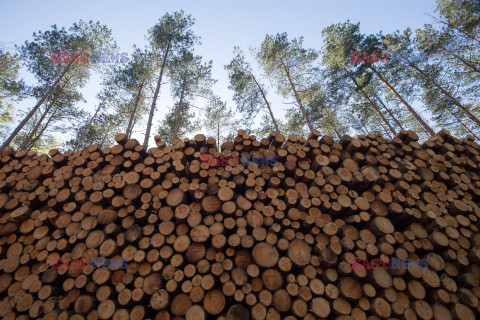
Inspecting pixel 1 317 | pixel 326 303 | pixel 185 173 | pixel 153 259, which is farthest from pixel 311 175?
pixel 1 317

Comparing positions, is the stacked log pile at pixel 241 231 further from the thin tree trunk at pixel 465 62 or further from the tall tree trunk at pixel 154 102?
the thin tree trunk at pixel 465 62

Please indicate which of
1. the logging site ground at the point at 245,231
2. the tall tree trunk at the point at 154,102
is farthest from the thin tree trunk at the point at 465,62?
the tall tree trunk at the point at 154,102

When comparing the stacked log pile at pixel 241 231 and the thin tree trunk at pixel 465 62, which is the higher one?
the thin tree trunk at pixel 465 62

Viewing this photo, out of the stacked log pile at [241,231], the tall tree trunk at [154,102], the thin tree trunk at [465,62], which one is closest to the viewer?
the stacked log pile at [241,231]

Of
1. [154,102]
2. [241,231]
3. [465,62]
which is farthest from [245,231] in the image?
Answer: [465,62]

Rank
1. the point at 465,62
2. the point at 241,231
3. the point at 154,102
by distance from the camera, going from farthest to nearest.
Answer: the point at 465,62, the point at 154,102, the point at 241,231

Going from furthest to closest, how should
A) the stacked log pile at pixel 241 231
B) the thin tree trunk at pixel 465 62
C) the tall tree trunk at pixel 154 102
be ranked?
1. the thin tree trunk at pixel 465 62
2. the tall tree trunk at pixel 154 102
3. the stacked log pile at pixel 241 231

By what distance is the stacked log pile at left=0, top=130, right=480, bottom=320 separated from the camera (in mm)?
2258

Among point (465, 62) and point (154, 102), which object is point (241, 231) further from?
point (465, 62)

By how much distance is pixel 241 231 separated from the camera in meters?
2.62

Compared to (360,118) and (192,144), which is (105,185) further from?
(360,118)

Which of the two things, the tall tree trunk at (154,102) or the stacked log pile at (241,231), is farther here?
the tall tree trunk at (154,102)

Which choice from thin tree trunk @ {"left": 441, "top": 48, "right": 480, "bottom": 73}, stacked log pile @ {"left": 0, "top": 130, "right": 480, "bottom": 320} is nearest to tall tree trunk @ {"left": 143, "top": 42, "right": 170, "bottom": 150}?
stacked log pile @ {"left": 0, "top": 130, "right": 480, "bottom": 320}

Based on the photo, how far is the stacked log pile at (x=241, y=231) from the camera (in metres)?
2.26
